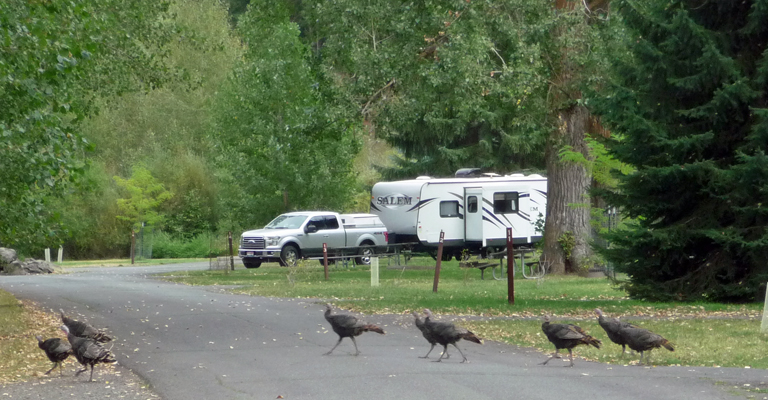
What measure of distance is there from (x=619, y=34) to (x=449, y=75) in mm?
3882

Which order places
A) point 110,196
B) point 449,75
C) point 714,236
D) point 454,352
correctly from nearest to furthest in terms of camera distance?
1. point 454,352
2. point 714,236
3. point 449,75
4. point 110,196

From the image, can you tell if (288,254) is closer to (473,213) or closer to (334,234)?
(334,234)

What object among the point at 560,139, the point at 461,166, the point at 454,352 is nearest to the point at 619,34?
the point at 560,139

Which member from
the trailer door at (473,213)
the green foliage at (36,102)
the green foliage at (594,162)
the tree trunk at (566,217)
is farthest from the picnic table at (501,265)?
the green foliage at (36,102)

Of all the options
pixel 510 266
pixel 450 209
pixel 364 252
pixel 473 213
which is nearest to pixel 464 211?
pixel 473 213

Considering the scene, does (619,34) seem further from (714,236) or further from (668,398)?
(668,398)

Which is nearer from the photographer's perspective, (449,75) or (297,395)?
(297,395)

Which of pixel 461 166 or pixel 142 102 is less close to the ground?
pixel 142 102

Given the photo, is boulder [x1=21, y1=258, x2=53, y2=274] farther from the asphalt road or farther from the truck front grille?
the asphalt road

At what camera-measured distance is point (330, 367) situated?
10.7 m

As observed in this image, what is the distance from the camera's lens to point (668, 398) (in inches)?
344

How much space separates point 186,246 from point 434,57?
26.9m

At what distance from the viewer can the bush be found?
47.3 meters

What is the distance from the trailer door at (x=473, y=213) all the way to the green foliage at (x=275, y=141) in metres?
4.87
